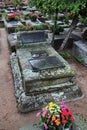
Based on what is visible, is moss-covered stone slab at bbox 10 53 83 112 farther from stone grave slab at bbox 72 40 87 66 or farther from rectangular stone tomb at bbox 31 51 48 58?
stone grave slab at bbox 72 40 87 66

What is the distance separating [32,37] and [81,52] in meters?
2.22

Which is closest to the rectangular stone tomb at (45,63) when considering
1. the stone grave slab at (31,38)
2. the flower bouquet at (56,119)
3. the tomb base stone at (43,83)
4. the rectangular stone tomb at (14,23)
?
the tomb base stone at (43,83)

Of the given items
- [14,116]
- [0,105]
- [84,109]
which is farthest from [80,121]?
[0,105]

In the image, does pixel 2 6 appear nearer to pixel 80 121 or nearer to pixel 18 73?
pixel 18 73

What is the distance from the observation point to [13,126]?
4984 millimetres

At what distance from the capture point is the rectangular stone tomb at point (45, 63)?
19.5 feet

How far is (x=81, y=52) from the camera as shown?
8258 millimetres

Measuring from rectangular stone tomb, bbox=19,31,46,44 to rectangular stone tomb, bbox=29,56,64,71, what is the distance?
1557 mm

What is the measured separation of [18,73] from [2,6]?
15128mm

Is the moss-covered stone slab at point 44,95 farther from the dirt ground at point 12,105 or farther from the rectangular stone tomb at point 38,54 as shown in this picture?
the rectangular stone tomb at point 38,54

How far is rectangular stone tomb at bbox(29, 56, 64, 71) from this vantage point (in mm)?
5945

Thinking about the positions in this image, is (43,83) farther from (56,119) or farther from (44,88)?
(56,119)

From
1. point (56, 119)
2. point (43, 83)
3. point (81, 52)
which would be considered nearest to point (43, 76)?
point (43, 83)

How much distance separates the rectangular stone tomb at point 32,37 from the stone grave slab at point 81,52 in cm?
162
